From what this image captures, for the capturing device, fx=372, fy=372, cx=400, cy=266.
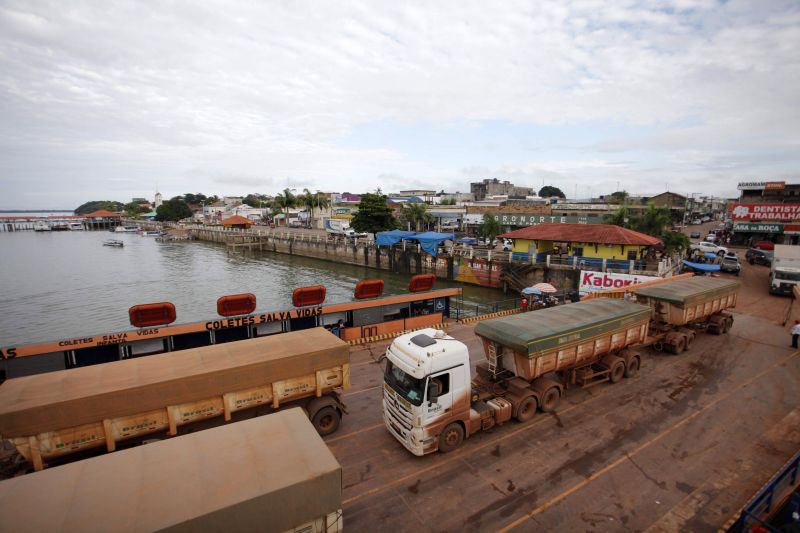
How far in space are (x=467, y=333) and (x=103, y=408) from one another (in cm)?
1518

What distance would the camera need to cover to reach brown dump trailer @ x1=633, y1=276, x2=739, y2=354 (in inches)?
636

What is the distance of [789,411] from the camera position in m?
12.0

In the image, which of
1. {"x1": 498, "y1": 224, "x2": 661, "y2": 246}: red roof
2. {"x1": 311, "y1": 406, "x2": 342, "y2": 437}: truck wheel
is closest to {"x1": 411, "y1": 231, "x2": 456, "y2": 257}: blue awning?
{"x1": 498, "y1": 224, "x2": 661, "y2": 246}: red roof

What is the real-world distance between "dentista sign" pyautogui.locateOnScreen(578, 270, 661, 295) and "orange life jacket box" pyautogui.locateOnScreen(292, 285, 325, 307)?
21767mm

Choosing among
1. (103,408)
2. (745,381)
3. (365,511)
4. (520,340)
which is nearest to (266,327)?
(103,408)

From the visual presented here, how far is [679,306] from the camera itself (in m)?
15.9

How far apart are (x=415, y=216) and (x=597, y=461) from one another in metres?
59.7

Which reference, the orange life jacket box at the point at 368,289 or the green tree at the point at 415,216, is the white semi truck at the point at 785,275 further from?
the green tree at the point at 415,216

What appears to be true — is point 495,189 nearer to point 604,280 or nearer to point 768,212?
point 768,212

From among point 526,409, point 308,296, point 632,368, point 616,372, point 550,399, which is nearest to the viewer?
point 526,409

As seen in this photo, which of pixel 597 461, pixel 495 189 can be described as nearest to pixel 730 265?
pixel 597 461

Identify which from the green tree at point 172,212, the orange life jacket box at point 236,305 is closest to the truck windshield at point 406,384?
the orange life jacket box at point 236,305

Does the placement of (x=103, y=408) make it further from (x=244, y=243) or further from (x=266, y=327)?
(x=244, y=243)

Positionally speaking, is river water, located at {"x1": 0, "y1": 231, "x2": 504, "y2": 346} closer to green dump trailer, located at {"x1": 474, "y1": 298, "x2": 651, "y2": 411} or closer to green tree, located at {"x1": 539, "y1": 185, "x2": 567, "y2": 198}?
green dump trailer, located at {"x1": 474, "y1": 298, "x2": 651, "y2": 411}
